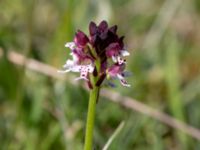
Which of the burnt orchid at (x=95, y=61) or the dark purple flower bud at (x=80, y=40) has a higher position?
the dark purple flower bud at (x=80, y=40)

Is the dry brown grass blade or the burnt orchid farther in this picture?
the dry brown grass blade

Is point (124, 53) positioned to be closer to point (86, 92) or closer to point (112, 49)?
point (112, 49)

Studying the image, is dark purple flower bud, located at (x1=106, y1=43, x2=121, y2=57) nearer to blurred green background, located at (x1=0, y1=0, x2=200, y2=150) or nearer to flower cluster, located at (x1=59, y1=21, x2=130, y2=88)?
flower cluster, located at (x1=59, y1=21, x2=130, y2=88)

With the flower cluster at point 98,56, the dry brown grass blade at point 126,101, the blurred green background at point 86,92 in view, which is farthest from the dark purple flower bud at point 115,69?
the dry brown grass blade at point 126,101

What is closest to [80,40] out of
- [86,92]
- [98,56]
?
[98,56]

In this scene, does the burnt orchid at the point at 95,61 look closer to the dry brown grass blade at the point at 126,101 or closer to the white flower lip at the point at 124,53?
the white flower lip at the point at 124,53

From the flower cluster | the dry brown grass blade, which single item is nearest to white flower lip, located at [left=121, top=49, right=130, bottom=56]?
the flower cluster
